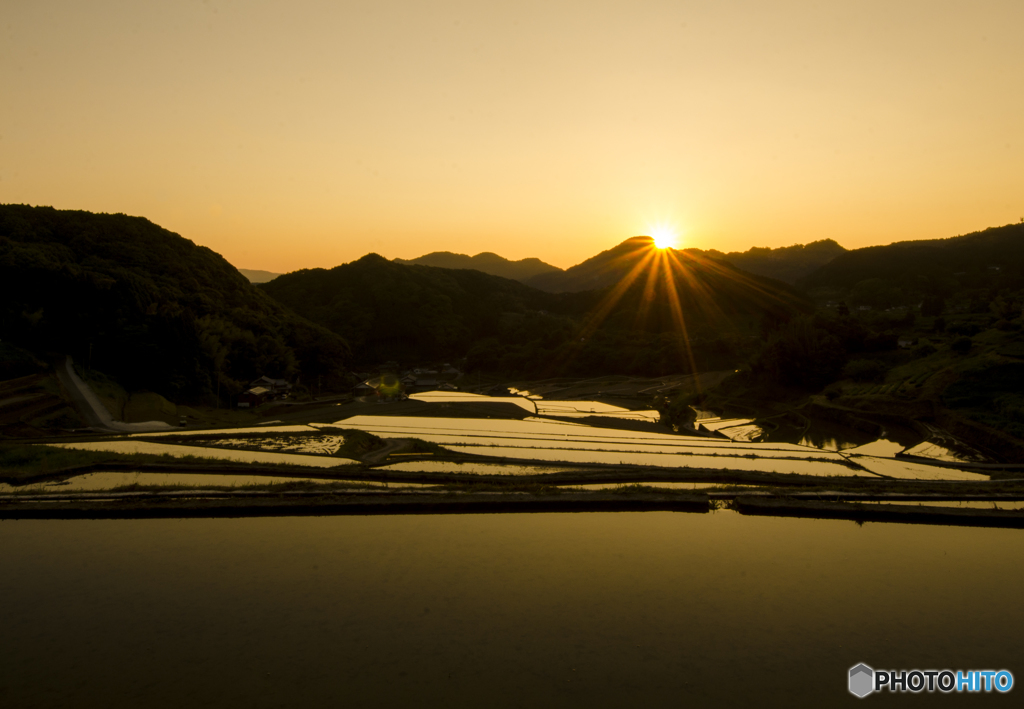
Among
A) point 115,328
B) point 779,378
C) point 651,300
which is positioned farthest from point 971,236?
point 115,328

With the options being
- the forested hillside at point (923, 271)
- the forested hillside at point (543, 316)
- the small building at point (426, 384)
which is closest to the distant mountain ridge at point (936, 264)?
the forested hillside at point (923, 271)

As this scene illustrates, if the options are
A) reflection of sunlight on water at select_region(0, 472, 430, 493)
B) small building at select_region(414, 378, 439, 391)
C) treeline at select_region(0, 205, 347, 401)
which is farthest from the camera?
small building at select_region(414, 378, 439, 391)

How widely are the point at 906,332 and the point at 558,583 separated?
4909 centimetres

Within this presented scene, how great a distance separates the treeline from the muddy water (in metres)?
34.6

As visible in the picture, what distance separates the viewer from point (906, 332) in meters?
47.1

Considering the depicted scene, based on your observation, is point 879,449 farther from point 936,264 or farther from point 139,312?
point 936,264

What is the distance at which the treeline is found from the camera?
131 feet

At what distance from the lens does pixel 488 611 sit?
704 cm

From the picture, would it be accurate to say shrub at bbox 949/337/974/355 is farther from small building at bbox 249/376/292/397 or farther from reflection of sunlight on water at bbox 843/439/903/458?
small building at bbox 249/376/292/397

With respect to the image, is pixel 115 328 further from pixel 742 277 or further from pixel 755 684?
pixel 742 277

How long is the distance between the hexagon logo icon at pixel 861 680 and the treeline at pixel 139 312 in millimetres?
42334

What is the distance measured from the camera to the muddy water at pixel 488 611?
18.1ft

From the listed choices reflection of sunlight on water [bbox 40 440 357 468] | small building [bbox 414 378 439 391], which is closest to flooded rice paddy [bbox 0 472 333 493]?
reflection of sunlight on water [bbox 40 440 357 468]

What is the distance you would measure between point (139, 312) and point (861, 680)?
48.0 meters
